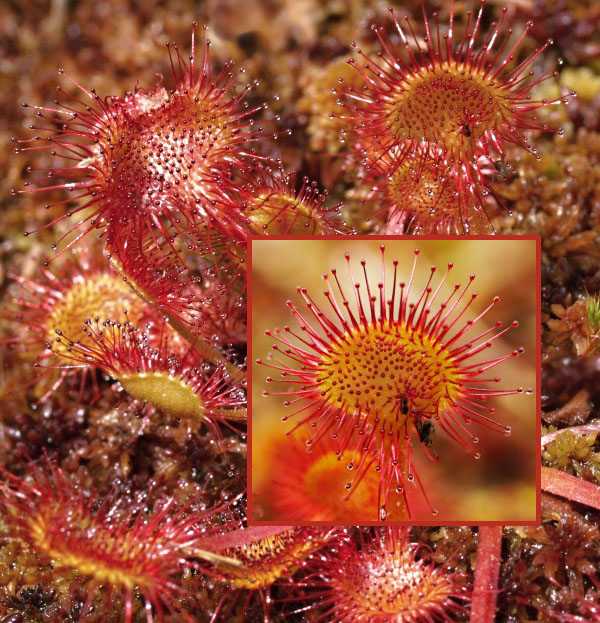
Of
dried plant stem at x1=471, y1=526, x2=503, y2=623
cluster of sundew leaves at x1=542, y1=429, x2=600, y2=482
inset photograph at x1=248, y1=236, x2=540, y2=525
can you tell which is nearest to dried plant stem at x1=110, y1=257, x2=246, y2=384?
Answer: inset photograph at x1=248, y1=236, x2=540, y2=525

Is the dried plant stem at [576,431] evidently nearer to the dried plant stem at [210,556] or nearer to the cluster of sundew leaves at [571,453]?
the cluster of sundew leaves at [571,453]

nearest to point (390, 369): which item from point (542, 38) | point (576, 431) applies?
point (576, 431)

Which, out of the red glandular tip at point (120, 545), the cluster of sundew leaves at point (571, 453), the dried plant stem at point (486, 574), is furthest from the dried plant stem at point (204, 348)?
the cluster of sundew leaves at point (571, 453)

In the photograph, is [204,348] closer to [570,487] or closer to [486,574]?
[486,574]

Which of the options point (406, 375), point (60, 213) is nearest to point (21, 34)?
point (60, 213)

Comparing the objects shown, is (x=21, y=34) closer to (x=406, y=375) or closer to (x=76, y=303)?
(x=76, y=303)

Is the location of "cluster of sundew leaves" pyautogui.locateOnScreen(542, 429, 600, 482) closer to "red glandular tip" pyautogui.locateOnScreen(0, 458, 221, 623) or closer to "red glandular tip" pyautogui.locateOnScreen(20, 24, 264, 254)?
"red glandular tip" pyautogui.locateOnScreen(0, 458, 221, 623)
